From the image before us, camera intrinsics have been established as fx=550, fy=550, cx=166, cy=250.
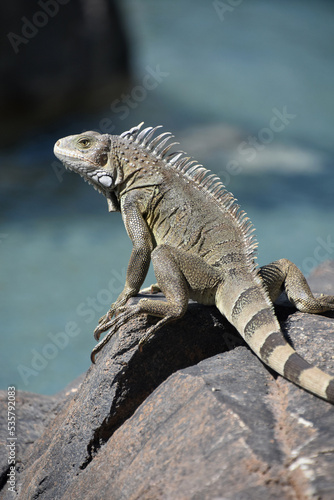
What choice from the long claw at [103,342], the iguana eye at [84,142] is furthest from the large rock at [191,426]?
the iguana eye at [84,142]

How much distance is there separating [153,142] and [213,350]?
1344mm

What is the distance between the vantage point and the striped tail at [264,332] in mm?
2307

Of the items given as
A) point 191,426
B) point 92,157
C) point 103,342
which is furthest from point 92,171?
point 191,426

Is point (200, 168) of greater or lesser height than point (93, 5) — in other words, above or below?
below

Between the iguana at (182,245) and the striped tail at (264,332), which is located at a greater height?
the iguana at (182,245)

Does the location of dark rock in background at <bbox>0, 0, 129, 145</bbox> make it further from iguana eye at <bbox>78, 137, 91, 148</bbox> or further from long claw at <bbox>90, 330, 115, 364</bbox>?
long claw at <bbox>90, 330, 115, 364</bbox>

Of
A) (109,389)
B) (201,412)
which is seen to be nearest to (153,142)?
(109,389)

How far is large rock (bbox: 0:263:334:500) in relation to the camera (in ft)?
6.57

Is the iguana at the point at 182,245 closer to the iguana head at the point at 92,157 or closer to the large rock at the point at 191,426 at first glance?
the iguana head at the point at 92,157

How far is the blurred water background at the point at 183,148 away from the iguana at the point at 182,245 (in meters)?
3.35

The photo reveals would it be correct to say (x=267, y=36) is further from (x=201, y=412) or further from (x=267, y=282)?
(x=201, y=412)

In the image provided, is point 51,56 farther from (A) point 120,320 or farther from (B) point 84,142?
(A) point 120,320

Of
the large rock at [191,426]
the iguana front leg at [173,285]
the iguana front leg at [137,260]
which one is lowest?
the large rock at [191,426]

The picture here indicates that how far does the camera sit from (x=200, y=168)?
338cm
